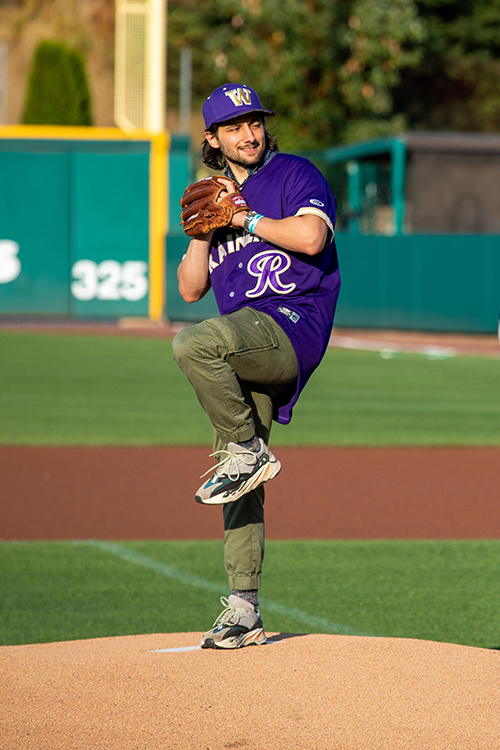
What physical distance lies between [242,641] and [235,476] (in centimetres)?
76

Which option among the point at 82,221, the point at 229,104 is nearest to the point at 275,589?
the point at 229,104

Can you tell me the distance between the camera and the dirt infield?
7305 mm

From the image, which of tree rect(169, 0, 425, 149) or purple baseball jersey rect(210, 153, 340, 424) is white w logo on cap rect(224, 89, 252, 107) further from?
tree rect(169, 0, 425, 149)

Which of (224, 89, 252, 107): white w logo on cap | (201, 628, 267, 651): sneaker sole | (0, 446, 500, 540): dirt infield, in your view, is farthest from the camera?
(0, 446, 500, 540): dirt infield

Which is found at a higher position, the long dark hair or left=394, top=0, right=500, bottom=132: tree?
left=394, top=0, right=500, bottom=132: tree

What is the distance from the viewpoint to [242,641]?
428 cm

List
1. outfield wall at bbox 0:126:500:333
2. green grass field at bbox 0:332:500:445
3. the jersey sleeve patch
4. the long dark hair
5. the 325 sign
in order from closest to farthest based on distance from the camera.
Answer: the jersey sleeve patch, the long dark hair, green grass field at bbox 0:332:500:445, outfield wall at bbox 0:126:500:333, the 325 sign

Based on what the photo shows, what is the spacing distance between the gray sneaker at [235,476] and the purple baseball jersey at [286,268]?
0.36m

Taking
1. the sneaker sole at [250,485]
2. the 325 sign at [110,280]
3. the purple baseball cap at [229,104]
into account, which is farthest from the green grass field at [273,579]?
the 325 sign at [110,280]

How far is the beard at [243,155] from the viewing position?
4207 mm

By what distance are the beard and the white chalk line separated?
2226 mm

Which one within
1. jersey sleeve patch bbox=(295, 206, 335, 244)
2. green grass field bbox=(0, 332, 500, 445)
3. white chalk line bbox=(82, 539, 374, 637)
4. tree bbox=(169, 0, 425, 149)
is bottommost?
green grass field bbox=(0, 332, 500, 445)

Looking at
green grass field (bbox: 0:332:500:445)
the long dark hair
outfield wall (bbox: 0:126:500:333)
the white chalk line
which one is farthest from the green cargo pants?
outfield wall (bbox: 0:126:500:333)

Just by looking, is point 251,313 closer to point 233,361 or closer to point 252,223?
point 233,361
